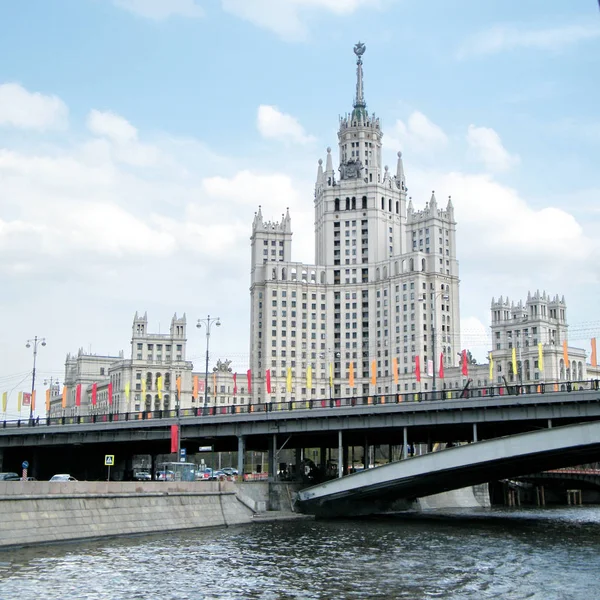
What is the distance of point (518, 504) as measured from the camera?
137125mm

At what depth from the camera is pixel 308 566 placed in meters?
48.0

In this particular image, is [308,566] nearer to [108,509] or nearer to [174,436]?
[108,509]

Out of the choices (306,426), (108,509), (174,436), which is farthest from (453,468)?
(108,509)

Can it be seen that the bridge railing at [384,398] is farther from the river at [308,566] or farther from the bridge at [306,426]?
the river at [308,566]

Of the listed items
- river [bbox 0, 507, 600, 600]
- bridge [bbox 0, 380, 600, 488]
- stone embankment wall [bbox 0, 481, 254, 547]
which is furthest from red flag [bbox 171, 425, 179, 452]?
river [bbox 0, 507, 600, 600]

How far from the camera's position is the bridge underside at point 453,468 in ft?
222

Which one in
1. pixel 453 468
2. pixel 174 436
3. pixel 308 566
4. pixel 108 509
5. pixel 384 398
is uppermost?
pixel 384 398

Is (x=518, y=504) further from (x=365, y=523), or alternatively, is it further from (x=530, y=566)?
(x=530, y=566)

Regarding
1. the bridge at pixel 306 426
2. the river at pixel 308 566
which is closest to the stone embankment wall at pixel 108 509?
the river at pixel 308 566

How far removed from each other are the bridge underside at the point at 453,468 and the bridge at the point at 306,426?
10.1 ft

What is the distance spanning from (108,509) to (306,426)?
84.4 feet

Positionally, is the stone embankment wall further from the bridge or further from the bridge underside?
the bridge

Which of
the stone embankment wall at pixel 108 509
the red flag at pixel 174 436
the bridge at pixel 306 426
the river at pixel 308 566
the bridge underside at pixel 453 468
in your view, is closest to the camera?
the river at pixel 308 566

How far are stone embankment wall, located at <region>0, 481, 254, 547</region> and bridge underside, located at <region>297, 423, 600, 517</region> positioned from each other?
851 centimetres
